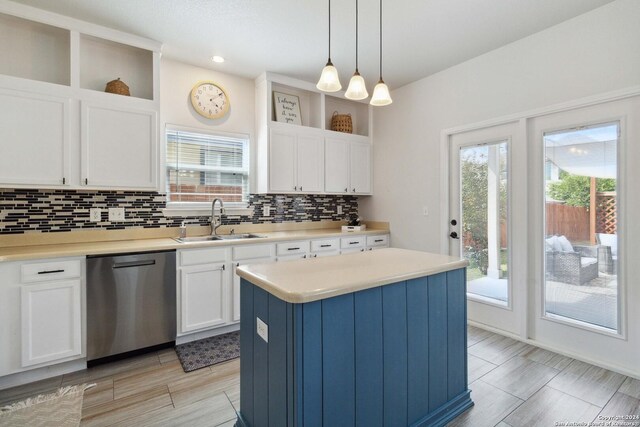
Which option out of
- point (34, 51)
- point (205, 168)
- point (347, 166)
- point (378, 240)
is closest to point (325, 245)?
point (378, 240)

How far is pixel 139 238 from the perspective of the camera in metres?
2.99

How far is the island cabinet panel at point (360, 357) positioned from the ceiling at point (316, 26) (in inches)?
79.1

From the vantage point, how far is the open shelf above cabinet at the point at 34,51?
2.47 metres

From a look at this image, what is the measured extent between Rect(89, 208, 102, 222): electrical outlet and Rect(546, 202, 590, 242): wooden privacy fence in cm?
393

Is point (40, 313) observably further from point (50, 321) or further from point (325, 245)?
point (325, 245)

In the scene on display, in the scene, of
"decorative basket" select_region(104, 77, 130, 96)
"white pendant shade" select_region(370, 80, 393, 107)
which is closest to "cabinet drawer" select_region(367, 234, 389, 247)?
"white pendant shade" select_region(370, 80, 393, 107)

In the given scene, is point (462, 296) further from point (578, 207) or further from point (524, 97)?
point (524, 97)

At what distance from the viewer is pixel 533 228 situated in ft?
9.04

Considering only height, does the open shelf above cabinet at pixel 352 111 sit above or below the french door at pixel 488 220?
above

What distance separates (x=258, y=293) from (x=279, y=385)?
41cm

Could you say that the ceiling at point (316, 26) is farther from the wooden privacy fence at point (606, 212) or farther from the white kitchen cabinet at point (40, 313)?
the white kitchen cabinet at point (40, 313)

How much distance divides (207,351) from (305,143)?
2428mm

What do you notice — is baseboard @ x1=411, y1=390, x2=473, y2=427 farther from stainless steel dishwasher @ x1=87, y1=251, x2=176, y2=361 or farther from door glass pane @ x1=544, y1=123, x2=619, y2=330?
stainless steel dishwasher @ x1=87, y1=251, x2=176, y2=361

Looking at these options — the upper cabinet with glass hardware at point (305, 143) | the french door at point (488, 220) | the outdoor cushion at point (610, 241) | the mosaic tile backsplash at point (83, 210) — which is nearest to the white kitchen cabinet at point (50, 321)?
the mosaic tile backsplash at point (83, 210)
